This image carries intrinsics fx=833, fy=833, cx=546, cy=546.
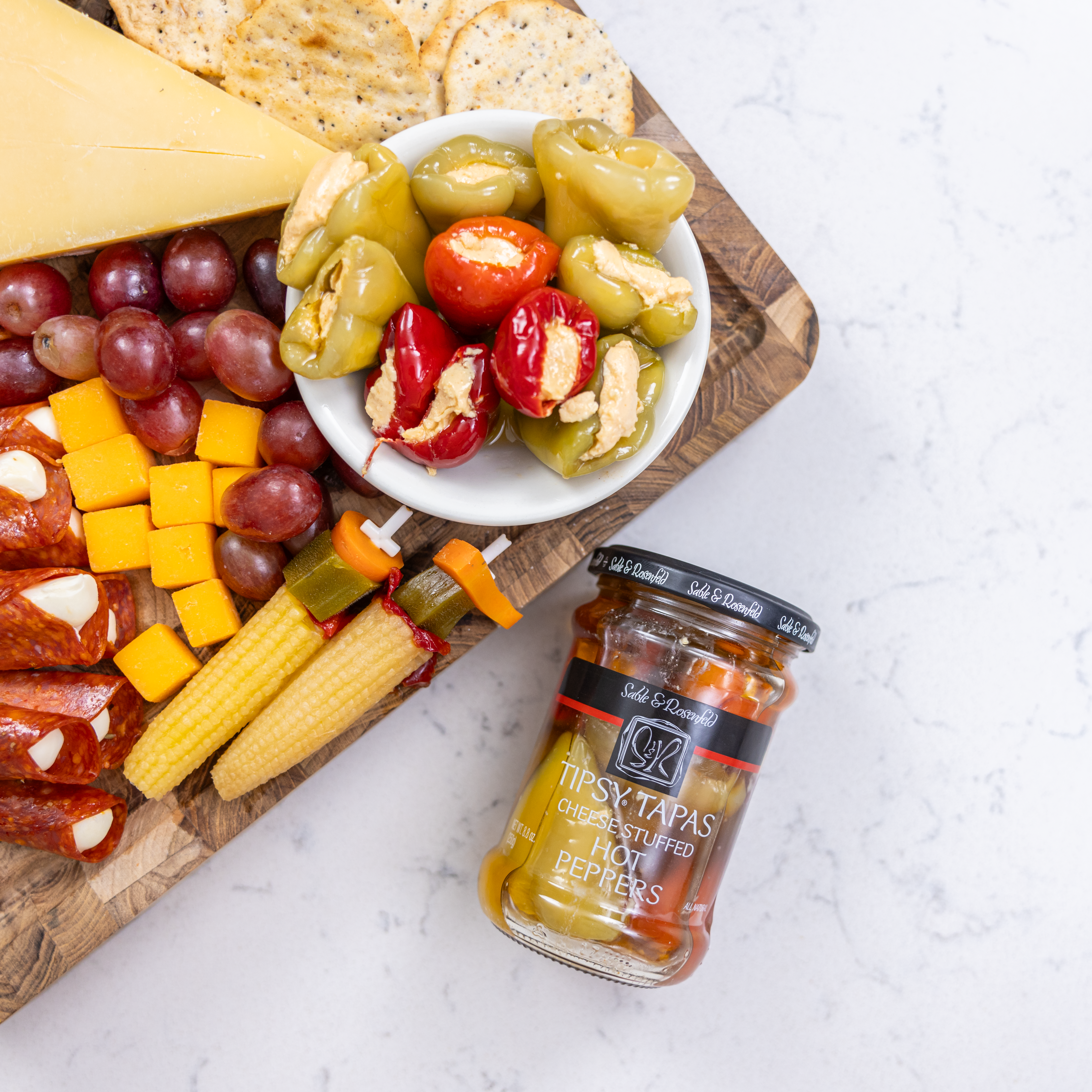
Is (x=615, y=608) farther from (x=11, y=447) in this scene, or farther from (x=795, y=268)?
(x=11, y=447)

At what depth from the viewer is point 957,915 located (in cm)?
147

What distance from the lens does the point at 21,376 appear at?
1279 mm

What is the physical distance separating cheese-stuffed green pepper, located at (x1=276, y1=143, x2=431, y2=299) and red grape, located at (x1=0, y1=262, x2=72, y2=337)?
1.64 ft

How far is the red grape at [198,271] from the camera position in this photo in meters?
1.25

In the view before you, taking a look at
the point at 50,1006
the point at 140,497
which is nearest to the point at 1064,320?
the point at 140,497

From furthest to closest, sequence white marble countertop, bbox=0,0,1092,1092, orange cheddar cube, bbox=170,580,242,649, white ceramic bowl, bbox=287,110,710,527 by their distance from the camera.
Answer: white marble countertop, bbox=0,0,1092,1092
orange cheddar cube, bbox=170,580,242,649
white ceramic bowl, bbox=287,110,710,527

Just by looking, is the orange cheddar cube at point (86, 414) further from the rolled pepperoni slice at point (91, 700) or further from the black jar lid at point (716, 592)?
the black jar lid at point (716, 592)

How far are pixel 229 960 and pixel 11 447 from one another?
36.2 inches

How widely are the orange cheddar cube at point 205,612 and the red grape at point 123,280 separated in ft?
1.44

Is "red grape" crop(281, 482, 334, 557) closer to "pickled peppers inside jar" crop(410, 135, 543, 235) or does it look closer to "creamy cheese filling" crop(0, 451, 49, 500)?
"creamy cheese filling" crop(0, 451, 49, 500)

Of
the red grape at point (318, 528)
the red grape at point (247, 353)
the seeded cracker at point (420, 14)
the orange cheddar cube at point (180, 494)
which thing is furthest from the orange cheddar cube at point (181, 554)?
the seeded cracker at point (420, 14)

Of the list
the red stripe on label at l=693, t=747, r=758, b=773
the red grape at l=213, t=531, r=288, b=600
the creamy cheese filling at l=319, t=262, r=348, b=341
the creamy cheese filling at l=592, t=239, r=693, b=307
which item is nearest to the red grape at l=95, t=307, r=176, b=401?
the red grape at l=213, t=531, r=288, b=600

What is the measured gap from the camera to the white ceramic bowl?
3.48ft

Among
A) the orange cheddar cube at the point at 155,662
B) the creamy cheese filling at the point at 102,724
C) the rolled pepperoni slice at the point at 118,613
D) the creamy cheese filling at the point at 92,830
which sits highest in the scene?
the rolled pepperoni slice at the point at 118,613
